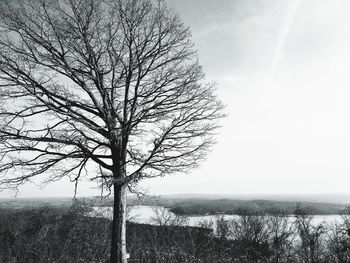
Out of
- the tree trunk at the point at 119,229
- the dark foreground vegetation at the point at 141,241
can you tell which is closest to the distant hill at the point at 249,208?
the dark foreground vegetation at the point at 141,241

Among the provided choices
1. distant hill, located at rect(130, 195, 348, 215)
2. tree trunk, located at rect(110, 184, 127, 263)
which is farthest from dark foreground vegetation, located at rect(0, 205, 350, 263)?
distant hill, located at rect(130, 195, 348, 215)

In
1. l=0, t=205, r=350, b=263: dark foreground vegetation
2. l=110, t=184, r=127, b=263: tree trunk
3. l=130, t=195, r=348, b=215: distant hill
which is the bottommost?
l=130, t=195, r=348, b=215: distant hill

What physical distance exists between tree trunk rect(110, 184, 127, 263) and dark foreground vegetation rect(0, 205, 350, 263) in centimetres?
241

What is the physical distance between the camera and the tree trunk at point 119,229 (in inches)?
237

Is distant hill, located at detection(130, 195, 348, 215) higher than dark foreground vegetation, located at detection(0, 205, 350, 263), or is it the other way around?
dark foreground vegetation, located at detection(0, 205, 350, 263)

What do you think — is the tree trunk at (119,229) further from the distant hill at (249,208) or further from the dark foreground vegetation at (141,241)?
the distant hill at (249,208)

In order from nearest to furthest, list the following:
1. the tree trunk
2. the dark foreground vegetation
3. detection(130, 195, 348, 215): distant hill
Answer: the tree trunk → the dark foreground vegetation → detection(130, 195, 348, 215): distant hill

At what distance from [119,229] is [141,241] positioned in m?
9.90

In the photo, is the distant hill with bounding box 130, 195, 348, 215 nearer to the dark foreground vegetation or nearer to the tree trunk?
the dark foreground vegetation

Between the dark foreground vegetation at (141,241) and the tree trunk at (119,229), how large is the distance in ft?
7.89

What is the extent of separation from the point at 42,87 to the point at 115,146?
7.35 feet

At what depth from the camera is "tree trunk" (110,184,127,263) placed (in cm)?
602

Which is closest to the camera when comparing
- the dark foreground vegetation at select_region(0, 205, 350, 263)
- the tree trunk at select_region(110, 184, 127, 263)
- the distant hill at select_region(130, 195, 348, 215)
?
the tree trunk at select_region(110, 184, 127, 263)

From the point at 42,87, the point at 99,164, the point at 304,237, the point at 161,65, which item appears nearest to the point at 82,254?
the point at 99,164
